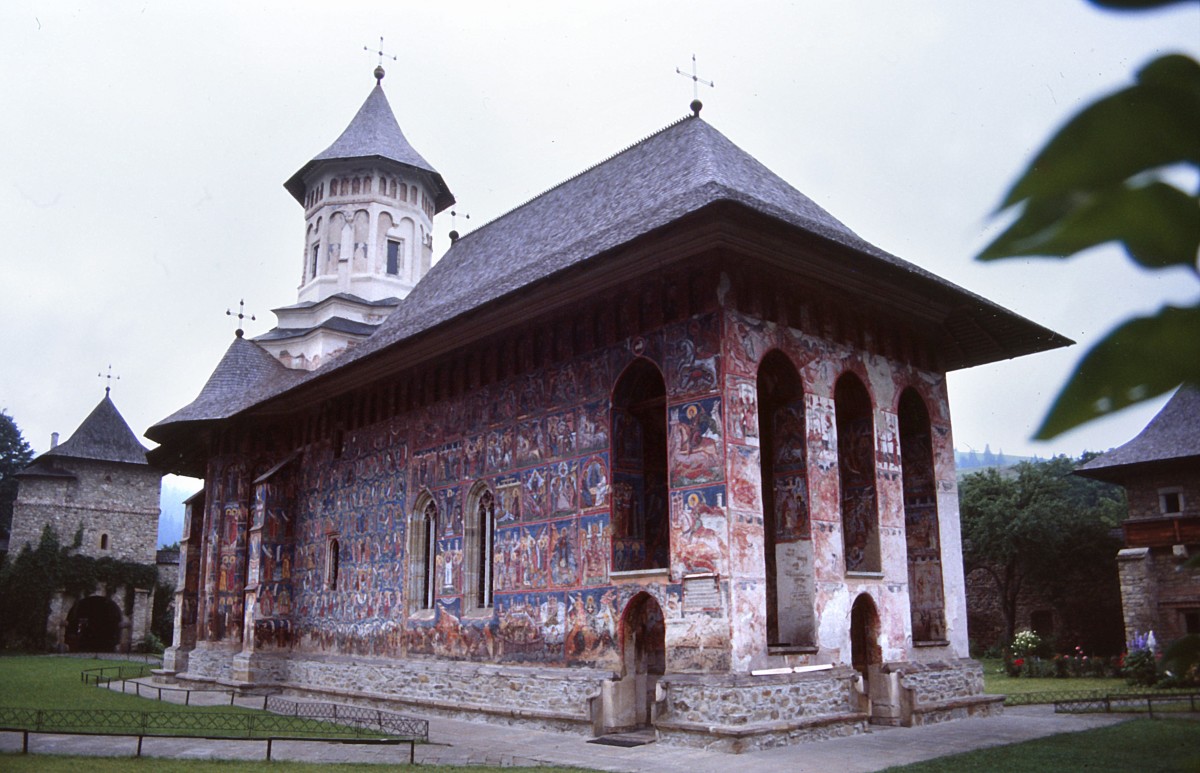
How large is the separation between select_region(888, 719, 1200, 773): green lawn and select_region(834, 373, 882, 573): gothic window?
3.63 metres

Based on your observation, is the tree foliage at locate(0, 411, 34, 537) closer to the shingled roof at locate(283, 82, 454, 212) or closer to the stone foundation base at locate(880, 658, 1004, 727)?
the shingled roof at locate(283, 82, 454, 212)

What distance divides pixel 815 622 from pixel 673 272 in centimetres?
515

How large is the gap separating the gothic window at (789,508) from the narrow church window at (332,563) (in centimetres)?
1024

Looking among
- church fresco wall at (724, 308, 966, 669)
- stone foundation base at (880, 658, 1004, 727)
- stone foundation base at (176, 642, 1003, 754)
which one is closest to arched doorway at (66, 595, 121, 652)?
stone foundation base at (176, 642, 1003, 754)

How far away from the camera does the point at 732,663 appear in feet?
38.0

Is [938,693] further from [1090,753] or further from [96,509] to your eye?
[96,509]

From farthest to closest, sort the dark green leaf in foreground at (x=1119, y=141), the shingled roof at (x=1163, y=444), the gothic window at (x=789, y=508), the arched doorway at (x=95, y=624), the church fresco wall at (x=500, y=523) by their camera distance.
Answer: the arched doorway at (x=95, y=624) → the shingled roof at (x=1163, y=444) → the gothic window at (x=789, y=508) → the church fresco wall at (x=500, y=523) → the dark green leaf in foreground at (x=1119, y=141)

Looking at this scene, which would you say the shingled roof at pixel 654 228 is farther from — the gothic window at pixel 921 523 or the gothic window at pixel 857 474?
the gothic window at pixel 857 474

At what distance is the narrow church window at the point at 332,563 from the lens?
20703 mm

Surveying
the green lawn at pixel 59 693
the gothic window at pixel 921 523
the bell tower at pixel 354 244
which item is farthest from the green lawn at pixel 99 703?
the bell tower at pixel 354 244

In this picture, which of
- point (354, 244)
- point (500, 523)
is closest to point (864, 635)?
point (500, 523)

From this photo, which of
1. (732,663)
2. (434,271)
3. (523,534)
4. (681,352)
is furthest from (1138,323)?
(434,271)

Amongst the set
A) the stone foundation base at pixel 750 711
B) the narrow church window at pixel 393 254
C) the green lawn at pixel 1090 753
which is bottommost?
the green lawn at pixel 1090 753

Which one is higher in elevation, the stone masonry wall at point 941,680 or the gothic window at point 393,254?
the gothic window at point 393,254
